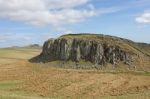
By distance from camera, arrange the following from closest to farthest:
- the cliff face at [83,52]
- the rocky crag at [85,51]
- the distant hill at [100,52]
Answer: the distant hill at [100,52], the rocky crag at [85,51], the cliff face at [83,52]

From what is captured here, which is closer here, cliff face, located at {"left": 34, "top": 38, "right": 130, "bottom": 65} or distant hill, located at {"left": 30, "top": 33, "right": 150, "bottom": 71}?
distant hill, located at {"left": 30, "top": 33, "right": 150, "bottom": 71}

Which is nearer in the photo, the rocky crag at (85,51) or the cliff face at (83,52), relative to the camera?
the rocky crag at (85,51)

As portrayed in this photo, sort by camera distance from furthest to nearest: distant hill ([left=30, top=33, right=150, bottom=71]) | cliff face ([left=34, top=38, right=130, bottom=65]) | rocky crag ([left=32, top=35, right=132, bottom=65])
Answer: cliff face ([left=34, top=38, right=130, bottom=65]) < rocky crag ([left=32, top=35, right=132, bottom=65]) < distant hill ([left=30, top=33, right=150, bottom=71])

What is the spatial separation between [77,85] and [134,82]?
331 inches

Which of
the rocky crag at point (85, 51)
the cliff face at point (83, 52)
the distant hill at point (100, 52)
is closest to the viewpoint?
the distant hill at point (100, 52)

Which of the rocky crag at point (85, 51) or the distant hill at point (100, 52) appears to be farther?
the rocky crag at point (85, 51)

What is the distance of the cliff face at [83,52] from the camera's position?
88.8 metres

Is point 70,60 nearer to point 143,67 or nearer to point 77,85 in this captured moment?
point 143,67

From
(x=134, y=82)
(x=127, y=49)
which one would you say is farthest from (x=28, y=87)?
(x=127, y=49)

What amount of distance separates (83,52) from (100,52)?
278 inches

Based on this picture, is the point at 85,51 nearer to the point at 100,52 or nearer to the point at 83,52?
the point at 83,52

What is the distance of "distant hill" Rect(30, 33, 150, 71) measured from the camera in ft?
279

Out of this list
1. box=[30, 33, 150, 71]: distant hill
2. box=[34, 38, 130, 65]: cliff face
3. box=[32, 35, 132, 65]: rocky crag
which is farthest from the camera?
box=[34, 38, 130, 65]: cliff face

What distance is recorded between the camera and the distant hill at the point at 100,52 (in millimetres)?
85000
